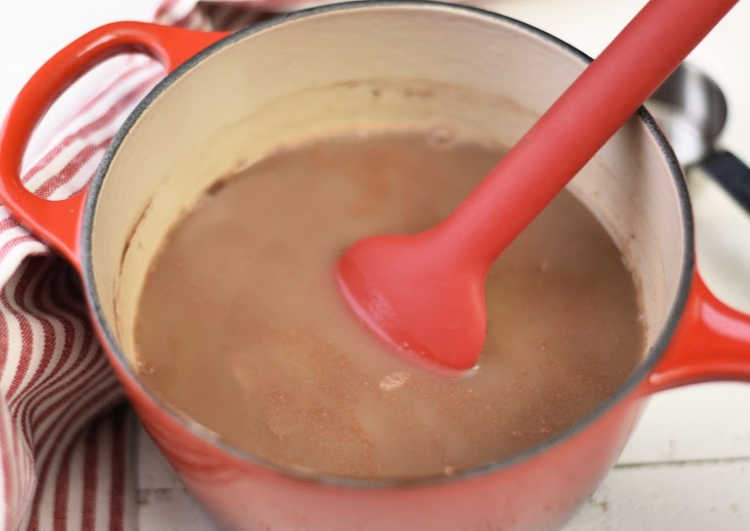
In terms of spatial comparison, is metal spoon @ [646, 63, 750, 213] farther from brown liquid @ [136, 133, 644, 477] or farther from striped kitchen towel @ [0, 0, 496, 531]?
striped kitchen towel @ [0, 0, 496, 531]

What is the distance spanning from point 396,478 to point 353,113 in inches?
15.3

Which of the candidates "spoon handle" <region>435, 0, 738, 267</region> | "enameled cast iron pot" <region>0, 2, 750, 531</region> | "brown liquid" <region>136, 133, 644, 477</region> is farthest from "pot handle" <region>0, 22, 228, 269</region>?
"spoon handle" <region>435, 0, 738, 267</region>

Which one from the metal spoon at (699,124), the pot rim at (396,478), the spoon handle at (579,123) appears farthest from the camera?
the metal spoon at (699,124)

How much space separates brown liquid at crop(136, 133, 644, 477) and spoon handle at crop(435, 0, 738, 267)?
0.20 ft

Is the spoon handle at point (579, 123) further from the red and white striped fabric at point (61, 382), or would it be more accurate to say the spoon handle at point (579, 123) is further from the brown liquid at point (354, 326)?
the red and white striped fabric at point (61, 382)

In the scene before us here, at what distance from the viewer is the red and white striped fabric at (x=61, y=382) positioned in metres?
0.59

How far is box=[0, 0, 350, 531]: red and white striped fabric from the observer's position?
593 millimetres

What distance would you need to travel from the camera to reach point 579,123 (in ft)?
1.98

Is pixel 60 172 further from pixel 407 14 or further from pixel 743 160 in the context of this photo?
pixel 743 160

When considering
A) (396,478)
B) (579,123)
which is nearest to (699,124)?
(579,123)

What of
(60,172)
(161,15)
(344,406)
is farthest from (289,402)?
(161,15)

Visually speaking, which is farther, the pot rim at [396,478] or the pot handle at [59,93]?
the pot handle at [59,93]

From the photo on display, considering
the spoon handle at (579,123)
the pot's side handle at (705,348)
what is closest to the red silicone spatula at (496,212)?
the spoon handle at (579,123)

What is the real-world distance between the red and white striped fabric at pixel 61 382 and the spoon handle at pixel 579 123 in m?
0.24
